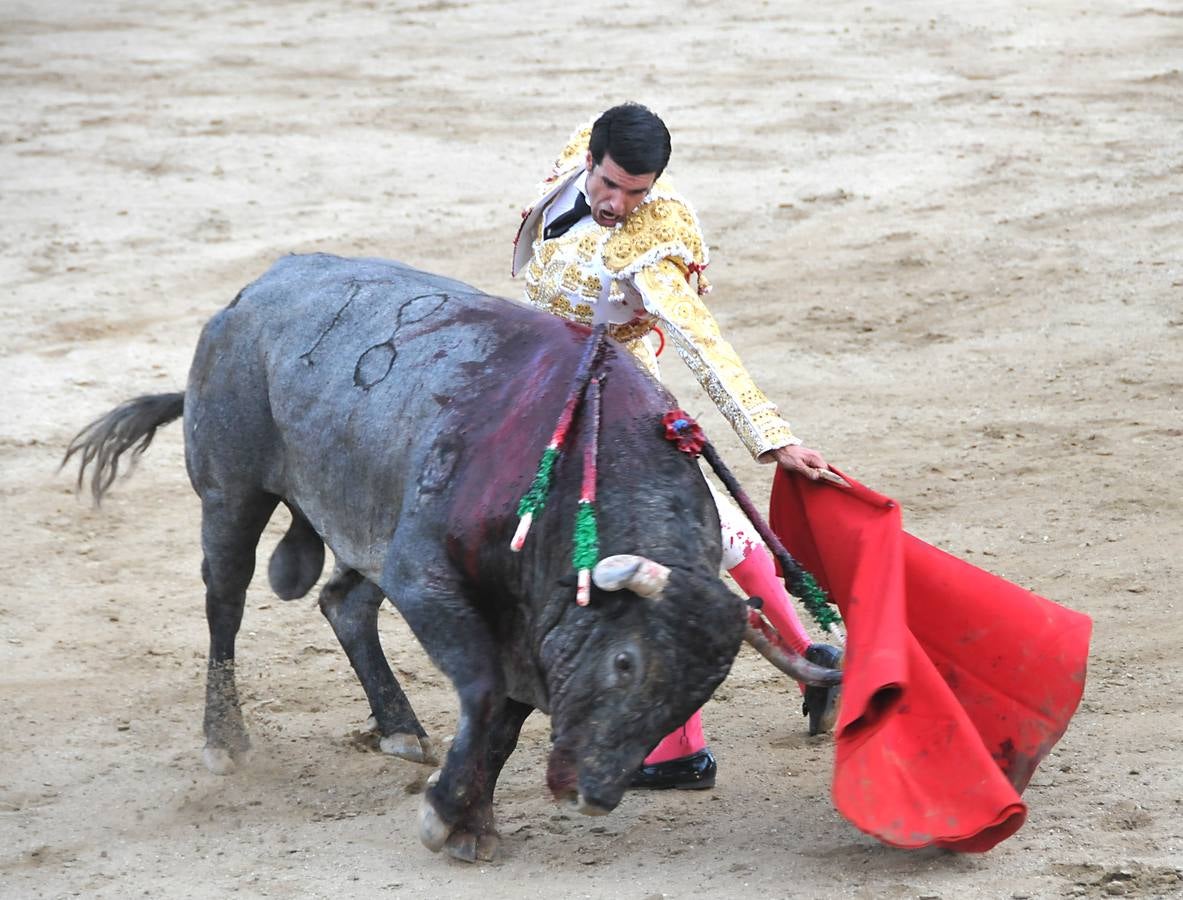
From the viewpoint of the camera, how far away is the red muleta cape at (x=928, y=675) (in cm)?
316

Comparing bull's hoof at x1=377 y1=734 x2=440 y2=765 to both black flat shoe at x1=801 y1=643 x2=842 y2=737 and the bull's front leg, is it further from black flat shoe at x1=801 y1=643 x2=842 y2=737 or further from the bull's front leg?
black flat shoe at x1=801 y1=643 x2=842 y2=737

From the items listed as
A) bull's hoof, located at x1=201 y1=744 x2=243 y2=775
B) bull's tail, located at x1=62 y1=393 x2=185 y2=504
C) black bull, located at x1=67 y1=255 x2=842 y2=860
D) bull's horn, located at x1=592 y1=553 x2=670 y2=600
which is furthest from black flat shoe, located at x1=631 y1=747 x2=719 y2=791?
bull's tail, located at x1=62 y1=393 x2=185 y2=504

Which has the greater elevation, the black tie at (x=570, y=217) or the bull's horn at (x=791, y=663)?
the black tie at (x=570, y=217)

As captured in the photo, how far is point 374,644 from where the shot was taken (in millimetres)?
4297

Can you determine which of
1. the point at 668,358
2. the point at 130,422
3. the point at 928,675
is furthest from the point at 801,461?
the point at 668,358

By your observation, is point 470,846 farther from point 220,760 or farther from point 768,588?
point 220,760

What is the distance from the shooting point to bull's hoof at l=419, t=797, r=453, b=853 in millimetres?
3398

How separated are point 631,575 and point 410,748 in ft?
4.55

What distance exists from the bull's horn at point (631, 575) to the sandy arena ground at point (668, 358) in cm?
61

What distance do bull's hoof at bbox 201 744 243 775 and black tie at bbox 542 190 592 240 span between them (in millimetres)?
1514

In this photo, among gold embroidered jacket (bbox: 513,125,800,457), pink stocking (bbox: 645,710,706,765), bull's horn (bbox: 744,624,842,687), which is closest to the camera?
bull's horn (bbox: 744,624,842,687)

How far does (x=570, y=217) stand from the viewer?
3.92 metres

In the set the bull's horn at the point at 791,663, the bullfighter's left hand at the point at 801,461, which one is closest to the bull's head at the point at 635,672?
the bull's horn at the point at 791,663

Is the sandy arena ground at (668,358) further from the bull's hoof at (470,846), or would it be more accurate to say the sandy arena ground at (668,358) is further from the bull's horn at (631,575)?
the bull's horn at (631,575)
